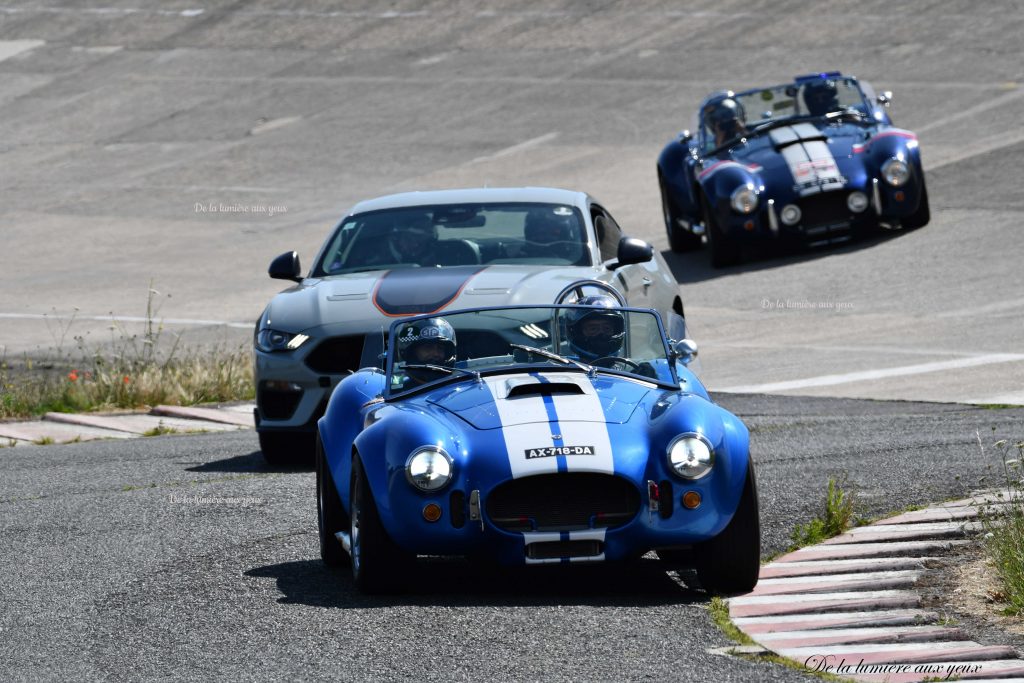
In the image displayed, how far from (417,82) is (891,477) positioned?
26.7 metres

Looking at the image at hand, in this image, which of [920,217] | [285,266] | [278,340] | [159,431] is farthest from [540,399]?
[920,217]

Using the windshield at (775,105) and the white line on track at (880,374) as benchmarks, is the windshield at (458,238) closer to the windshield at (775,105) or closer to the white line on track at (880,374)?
the white line on track at (880,374)

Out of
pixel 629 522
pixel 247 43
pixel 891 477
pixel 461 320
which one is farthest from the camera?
pixel 247 43

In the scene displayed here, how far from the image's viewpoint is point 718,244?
20.9m

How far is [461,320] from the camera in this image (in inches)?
346

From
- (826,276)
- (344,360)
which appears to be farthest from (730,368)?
(344,360)

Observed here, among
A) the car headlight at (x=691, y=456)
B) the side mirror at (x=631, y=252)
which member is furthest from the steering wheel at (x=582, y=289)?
the car headlight at (x=691, y=456)

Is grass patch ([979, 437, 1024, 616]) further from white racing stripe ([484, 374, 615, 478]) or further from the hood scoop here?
the hood scoop

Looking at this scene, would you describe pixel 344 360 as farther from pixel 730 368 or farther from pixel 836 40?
pixel 836 40

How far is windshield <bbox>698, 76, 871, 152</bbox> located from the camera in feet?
68.1

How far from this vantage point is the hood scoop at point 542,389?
26.5ft

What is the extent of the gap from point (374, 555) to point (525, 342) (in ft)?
4.67

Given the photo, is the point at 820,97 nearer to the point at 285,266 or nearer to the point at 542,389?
the point at 285,266

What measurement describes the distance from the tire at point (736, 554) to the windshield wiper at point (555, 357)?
1061 millimetres
